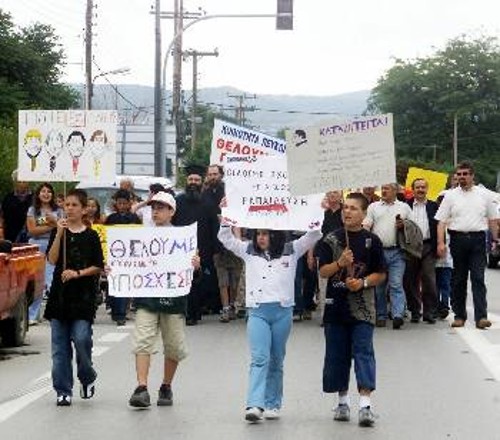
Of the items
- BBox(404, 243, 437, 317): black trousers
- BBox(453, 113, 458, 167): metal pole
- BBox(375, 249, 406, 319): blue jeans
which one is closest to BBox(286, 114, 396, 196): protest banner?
BBox(375, 249, 406, 319): blue jeans

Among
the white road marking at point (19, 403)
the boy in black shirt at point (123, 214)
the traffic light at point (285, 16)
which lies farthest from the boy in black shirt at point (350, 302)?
the traffic light at point (285, 16)

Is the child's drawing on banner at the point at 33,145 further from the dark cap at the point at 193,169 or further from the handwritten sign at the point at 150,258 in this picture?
the handwritten sign at the point at 150,258

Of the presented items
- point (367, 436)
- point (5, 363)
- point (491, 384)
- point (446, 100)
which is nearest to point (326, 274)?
point (367, 436)

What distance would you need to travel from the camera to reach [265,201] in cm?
1023

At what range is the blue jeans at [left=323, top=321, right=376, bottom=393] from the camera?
9.34 metres

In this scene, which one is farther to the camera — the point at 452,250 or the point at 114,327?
the point at 114,327

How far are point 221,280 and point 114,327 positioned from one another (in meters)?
1.50

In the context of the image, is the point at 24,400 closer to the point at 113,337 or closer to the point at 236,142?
the point at 113,337

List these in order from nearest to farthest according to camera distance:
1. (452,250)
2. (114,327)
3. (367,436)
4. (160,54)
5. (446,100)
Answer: (367,436) → (452,250) → (114,327) → (160,54) → (446,100)

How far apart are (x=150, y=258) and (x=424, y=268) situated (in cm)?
681

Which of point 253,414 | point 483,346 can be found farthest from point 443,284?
point 253,414

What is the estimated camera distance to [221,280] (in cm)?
1689

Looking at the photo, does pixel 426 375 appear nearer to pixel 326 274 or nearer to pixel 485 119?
pixel 326 274

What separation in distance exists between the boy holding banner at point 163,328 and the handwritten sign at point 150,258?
129mm
